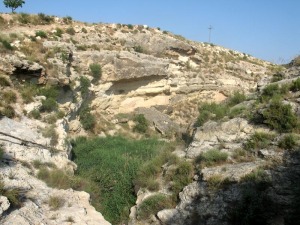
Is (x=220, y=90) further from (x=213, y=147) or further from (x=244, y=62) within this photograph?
(x=213, y=147)

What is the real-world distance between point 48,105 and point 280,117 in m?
9.65

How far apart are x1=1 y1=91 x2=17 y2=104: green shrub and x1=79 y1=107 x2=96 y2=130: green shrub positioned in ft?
21.4

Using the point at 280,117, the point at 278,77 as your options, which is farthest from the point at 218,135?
the point at 278,77

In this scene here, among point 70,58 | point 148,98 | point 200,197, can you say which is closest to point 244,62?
point 148,98

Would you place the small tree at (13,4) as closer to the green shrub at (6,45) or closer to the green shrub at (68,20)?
the green shrub at (68,20)

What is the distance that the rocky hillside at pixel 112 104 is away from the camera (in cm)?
938

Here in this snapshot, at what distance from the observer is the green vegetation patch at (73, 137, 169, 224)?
39.5 feet

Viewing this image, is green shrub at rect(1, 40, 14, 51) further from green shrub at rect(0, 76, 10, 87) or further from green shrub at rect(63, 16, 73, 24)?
green shrub at rect(63, 16, 73, 24)

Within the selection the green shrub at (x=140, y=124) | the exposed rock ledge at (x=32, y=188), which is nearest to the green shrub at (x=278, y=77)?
the green shrub at (x=140, y=124)

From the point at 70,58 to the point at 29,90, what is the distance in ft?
17.7

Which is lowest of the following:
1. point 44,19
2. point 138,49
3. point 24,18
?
point 138,49

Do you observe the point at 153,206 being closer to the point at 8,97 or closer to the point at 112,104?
the point at 8,97

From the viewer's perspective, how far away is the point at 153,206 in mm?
10336

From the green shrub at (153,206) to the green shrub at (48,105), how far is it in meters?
6.99
